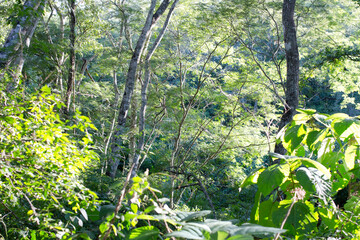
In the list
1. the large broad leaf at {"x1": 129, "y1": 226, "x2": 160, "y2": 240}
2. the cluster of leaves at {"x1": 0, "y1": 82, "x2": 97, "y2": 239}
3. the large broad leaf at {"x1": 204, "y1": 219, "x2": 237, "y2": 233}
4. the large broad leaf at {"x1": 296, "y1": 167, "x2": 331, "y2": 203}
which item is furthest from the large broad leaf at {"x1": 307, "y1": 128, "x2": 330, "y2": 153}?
the cluster of leaves at {"x1": 0, "y1": 82, "x2": 97, "y2": 239}

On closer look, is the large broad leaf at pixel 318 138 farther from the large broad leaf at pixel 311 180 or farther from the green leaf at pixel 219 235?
the green leaf at pixel 219 235

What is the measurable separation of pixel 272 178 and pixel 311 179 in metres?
0.10

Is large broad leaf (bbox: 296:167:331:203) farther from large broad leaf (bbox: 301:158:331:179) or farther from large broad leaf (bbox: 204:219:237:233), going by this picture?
large broad leaf (bbox: 204:219:237:233)

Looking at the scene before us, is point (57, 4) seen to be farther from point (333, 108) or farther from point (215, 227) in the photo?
point (333, 108)

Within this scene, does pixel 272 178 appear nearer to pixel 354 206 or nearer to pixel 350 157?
pixel 350 157

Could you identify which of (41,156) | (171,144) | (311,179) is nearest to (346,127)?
(311,179)

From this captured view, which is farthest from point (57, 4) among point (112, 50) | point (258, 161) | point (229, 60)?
point (258, 161)

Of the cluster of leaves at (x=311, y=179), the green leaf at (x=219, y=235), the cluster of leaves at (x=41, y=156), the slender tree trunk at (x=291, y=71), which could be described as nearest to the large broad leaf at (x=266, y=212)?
the cluster of leaves at (x=311, y=179)

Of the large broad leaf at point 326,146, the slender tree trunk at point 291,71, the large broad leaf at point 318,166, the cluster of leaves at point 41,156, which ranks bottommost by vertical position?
the cluster of leaves at point 41,156

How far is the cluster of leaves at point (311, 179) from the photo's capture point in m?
0.81

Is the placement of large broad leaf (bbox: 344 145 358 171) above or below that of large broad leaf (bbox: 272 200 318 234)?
above

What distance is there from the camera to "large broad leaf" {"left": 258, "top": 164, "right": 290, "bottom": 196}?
0.79 meters

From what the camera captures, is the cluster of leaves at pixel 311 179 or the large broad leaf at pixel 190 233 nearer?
the large broad leaf at pixel 190 233

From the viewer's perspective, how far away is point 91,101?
8797 millimetres
